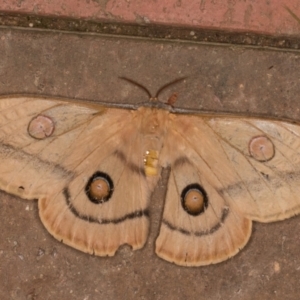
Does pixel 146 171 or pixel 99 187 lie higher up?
pixel 146 171

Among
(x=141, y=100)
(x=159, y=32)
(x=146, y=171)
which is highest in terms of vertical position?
(x=159, y=32)

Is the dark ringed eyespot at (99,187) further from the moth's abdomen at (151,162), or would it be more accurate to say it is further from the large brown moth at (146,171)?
the moth's abdomen at (151,162)

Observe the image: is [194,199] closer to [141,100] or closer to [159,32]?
[141,100]

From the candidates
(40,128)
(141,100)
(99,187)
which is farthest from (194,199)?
(40,128)

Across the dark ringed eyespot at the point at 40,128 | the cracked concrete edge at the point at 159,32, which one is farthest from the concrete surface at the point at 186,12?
the dark ringed eyespot at the point at 40,128

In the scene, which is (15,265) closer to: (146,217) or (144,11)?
(146,217)

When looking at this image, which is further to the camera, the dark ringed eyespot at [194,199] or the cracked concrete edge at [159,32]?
the cracked concrete edge at [159,32]

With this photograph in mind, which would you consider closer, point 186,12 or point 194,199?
point 194,199
